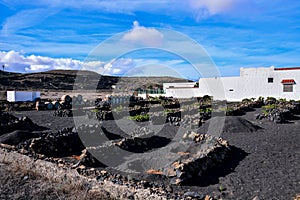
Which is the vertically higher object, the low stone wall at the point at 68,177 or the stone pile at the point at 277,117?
the stone pile at the point at 277,117

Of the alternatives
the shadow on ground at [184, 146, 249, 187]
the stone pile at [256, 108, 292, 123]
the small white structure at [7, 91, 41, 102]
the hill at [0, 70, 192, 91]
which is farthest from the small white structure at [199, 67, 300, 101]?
the hill at [0, 70, 192, 91]

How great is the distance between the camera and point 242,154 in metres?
9.72

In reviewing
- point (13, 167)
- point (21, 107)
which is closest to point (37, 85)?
point (21, 107)

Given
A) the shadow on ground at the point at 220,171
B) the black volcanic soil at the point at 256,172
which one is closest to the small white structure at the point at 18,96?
the black volcanic soil at the point at 256,172

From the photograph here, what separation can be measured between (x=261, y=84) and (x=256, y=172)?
29465 millimetres

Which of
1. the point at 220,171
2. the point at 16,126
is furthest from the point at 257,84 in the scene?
the point at 220,171

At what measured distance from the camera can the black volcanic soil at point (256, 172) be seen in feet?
21.2

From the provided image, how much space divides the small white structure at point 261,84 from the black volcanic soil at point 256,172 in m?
23.1

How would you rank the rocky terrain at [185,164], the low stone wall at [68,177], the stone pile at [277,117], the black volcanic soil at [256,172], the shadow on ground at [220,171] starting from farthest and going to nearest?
the stone pile at [277,117], the shadow on ground at [220,171], the black volcanic soil at [256,172], the rocky terrain at [185,164], the low stone wall at [68,177]

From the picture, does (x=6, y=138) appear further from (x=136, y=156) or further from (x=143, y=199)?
(x=143, y=199)

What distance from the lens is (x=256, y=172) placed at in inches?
A: 307

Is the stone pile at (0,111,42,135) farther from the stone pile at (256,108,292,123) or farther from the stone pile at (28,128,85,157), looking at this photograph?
the stone pile at (256,108,292,123)

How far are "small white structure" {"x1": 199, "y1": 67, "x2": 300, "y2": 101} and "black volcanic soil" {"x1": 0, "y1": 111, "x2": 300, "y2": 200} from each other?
75.9 feet

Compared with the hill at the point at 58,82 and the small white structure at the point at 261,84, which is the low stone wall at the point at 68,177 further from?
the hill at the point at 58,82
